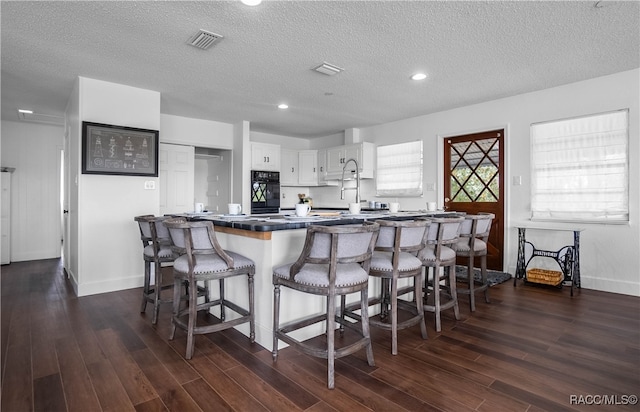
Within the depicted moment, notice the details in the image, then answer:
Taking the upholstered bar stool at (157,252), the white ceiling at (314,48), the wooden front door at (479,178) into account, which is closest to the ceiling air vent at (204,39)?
the white ceiling at (314,48)

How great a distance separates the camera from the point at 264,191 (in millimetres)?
6340

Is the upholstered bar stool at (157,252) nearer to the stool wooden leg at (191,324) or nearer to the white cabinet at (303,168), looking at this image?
the stool wooden leg at (191,324)

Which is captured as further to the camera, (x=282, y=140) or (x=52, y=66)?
(x=282, y=140)

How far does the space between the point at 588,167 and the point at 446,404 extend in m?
3.69

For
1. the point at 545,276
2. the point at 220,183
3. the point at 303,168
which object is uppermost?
the point at 303,168

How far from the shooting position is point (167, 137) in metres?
5.40

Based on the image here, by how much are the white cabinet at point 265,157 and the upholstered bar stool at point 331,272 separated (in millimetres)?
4413

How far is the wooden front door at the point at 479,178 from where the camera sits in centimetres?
475

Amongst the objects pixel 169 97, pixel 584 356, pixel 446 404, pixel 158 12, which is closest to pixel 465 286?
pixel 584 356

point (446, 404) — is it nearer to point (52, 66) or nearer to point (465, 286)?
point (465, 286)

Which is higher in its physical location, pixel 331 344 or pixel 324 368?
pixel 331 344

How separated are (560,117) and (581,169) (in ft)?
2.22

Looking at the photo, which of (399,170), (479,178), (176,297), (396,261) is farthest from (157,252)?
(479,178)

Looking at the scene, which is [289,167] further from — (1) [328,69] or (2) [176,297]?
(2) [176,297]
